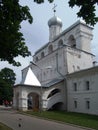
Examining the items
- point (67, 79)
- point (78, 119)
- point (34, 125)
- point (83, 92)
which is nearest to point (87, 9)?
point (34, 125)

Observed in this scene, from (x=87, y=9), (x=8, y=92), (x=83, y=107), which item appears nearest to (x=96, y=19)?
(x=87, y=9)

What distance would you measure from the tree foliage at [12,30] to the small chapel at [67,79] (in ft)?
88.8

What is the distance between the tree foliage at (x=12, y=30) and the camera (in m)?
9.41

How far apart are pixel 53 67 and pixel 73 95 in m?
9.02

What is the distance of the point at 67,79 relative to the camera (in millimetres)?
46281

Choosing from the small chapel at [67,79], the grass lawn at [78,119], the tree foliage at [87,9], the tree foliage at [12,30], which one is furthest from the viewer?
the small chapel at [67,79]

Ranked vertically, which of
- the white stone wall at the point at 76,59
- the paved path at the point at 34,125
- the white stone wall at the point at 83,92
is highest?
the white stone wall at the point at 76,59

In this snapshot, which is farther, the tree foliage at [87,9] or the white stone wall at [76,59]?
the white stone wall at [76,59]

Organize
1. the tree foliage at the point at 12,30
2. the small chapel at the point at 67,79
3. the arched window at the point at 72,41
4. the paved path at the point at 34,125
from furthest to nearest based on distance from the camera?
the arched window at the point at 72,41 < the small chapel at the point at 67,79 < the paved path at the point at 34,125 < the tree foliage at the point at 12,30

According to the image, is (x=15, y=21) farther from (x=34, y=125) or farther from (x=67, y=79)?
(x=67, y=79)

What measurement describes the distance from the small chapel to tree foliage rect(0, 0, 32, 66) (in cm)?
2706

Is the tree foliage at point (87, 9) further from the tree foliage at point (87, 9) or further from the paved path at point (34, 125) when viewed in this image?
the paved path at point (34, 125)

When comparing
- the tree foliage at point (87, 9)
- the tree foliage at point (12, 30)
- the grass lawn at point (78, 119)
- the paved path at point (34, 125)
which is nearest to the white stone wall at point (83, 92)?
the grass lawn at point (78, 119)

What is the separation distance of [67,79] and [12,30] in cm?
3621
